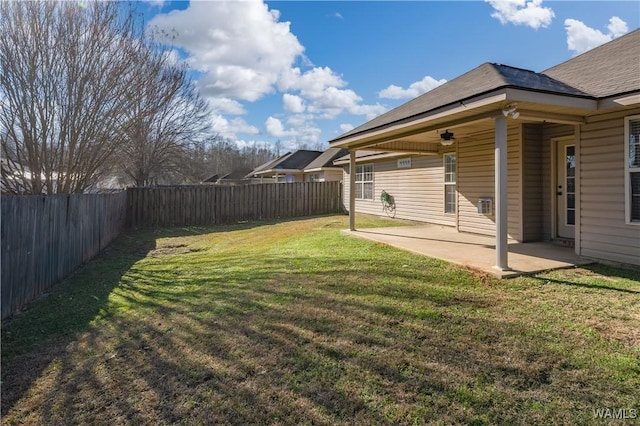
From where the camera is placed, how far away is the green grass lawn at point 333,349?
2484 mm

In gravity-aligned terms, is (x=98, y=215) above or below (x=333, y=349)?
above

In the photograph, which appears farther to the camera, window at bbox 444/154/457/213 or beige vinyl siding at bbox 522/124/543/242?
window at bbox 444/154/457/213

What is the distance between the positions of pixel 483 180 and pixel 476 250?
245 centimetres

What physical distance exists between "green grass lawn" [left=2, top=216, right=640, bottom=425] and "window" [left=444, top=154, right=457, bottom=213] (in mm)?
4990

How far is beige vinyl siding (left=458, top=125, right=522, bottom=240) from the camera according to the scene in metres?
7.76

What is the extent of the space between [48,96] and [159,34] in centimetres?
647

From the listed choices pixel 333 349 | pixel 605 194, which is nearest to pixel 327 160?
pixel 605 194

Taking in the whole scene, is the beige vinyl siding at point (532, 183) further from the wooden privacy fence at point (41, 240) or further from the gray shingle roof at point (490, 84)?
the wooden privacy fence at point (41, 240)

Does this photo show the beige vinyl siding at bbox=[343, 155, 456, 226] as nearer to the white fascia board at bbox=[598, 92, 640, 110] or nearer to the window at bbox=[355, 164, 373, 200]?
the window at bbox=[355, 164, 373, 200]

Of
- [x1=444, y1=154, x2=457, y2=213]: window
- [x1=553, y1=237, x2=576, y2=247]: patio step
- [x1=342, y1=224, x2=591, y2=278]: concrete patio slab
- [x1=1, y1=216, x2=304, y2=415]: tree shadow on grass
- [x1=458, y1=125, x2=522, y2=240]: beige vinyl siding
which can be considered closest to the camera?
[x1=1, y1=216, x2=304, y2=415]: tree shadow on grass

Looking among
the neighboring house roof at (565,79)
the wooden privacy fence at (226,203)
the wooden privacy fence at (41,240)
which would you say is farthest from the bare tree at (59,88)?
the neighboring house roof at (565,79)

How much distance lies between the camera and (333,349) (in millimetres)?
3252

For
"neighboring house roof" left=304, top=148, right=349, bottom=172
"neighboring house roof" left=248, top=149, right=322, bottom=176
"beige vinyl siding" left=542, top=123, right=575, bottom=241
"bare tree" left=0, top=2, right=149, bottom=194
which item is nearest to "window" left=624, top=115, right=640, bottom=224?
"beige vinyl siding" left=542, top=123, right=575, bottom=241

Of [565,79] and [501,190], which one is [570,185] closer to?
[565,79]
